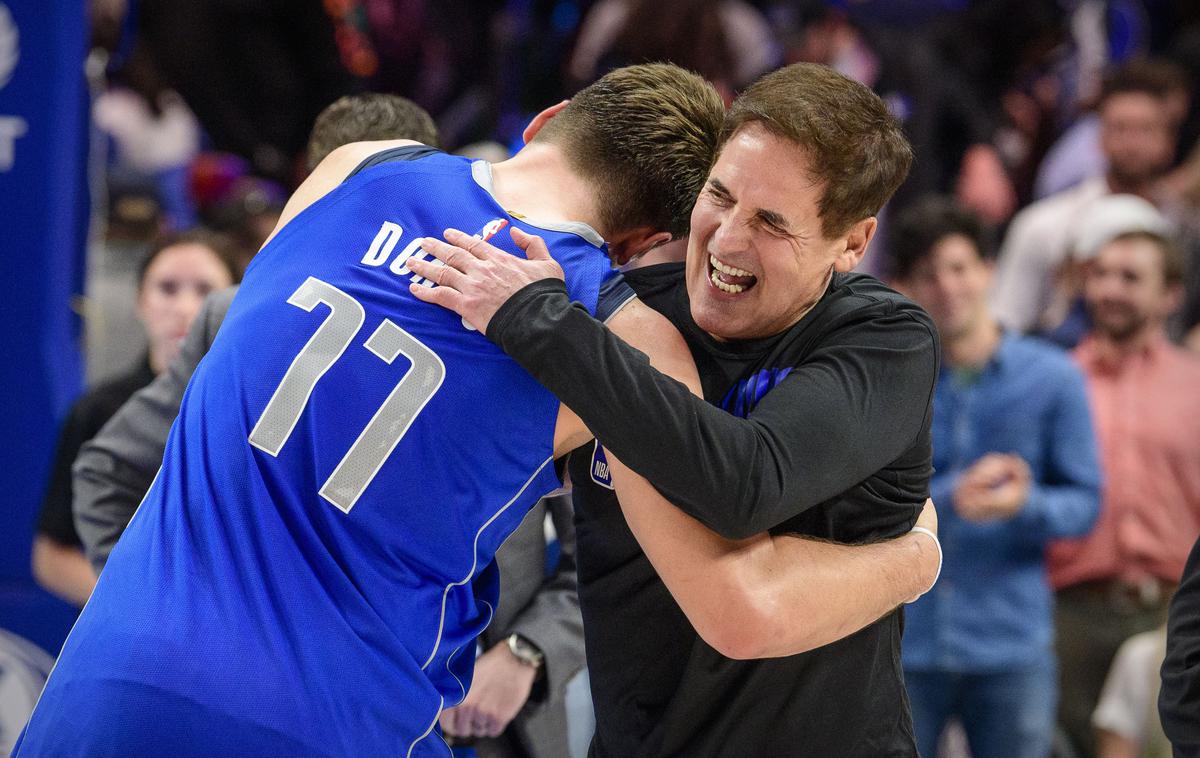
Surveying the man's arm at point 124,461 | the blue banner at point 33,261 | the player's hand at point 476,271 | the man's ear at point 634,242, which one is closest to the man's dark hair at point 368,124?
the man's arm at point 124,461

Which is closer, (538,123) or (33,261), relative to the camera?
(538,123)

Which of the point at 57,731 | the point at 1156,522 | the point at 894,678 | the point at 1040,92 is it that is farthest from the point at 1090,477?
the point at 1040,92

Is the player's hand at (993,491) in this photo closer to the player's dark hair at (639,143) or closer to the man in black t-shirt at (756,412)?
the man in black t-shirt at (756,412)

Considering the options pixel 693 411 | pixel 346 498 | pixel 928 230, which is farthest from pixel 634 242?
pixel 928 230

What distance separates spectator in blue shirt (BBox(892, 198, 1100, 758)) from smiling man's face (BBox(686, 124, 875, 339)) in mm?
2579

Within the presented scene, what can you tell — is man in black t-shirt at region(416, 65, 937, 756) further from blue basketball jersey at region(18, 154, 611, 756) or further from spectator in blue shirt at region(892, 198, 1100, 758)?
spectator in blue shirt at region(892, 198, 1100, 758)

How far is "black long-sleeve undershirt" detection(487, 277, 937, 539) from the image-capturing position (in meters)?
2.28

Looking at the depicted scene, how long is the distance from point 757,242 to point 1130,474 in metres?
3.66

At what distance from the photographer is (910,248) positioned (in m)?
5.42

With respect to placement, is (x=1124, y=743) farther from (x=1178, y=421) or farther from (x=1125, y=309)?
(x=1125, y=309)

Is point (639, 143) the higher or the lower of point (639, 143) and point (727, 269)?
the higher

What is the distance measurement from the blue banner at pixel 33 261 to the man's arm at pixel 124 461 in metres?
0.94

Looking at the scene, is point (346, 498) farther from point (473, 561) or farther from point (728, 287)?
point (728, 287)

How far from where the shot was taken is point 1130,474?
569 centimetres
